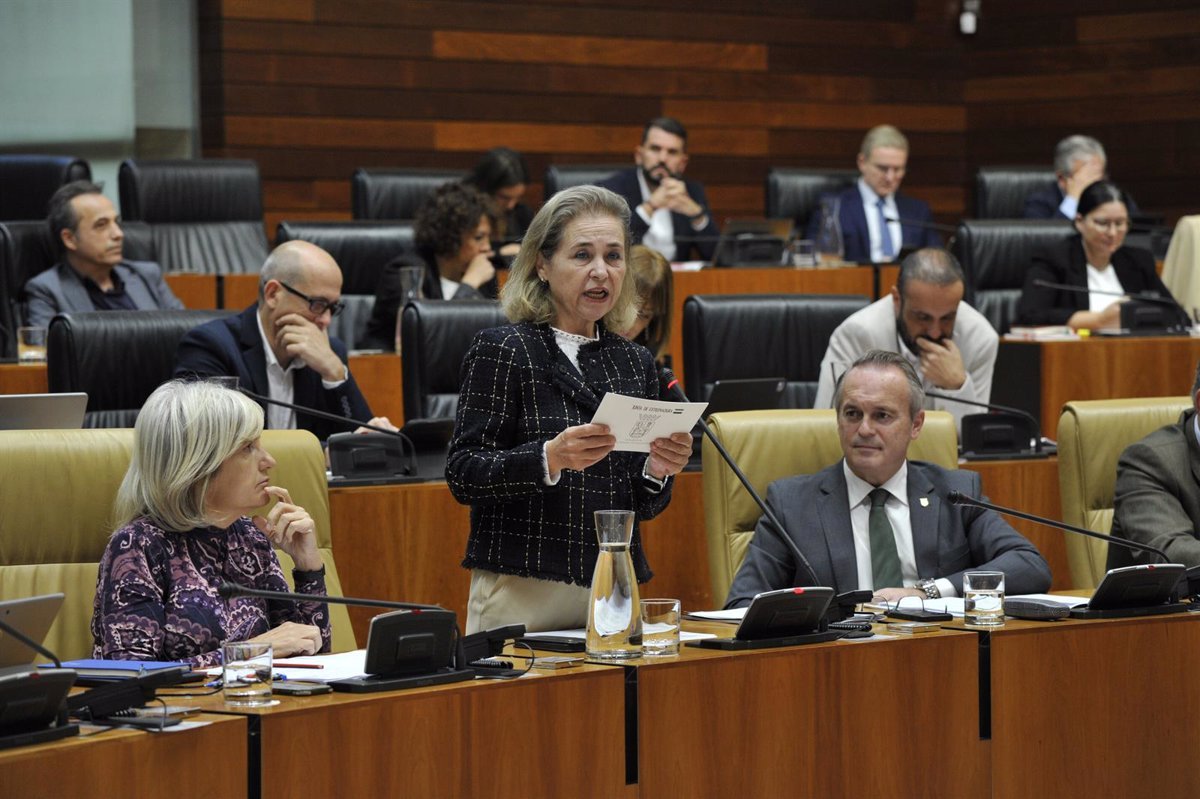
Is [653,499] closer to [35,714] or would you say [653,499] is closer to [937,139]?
[35,714]

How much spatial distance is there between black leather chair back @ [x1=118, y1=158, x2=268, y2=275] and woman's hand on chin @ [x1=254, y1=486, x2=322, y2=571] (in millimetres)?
3605

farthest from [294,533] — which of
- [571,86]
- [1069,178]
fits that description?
[571,86]

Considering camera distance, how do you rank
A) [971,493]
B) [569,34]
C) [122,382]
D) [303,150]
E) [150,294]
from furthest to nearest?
[569,34] → [303,150] → [150,294] → [122,382] → [971,493]

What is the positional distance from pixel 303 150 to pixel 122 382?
139 inches

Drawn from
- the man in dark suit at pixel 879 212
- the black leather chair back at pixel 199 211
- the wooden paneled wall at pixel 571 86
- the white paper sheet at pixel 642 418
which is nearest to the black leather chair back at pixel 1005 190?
the man in dark suit at pixel 879 212

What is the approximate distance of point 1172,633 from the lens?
2.62 meters

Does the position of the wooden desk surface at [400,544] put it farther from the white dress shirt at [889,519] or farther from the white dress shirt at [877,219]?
the white dress shirt at [877,219]

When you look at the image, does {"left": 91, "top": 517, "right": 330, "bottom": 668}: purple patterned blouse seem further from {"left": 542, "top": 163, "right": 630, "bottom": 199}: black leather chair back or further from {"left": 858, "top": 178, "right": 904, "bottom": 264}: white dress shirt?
{"left": 858, "top": 178, "right": 904, "bottom": 264}: white dress shirt

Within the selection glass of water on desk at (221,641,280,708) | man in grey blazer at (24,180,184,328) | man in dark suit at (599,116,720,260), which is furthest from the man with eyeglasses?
man in dark suit at (599,116,720,260)

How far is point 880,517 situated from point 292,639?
1135 millimetres

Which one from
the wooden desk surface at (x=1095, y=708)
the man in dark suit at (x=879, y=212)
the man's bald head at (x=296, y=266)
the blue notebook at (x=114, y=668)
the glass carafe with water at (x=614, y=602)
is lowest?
the wooden desk surface at (x=1095, y=708)

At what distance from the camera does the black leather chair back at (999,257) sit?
6.04m

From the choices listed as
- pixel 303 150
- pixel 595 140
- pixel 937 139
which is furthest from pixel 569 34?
pixel 937 139

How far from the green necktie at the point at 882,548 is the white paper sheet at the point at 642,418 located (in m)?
0.78
